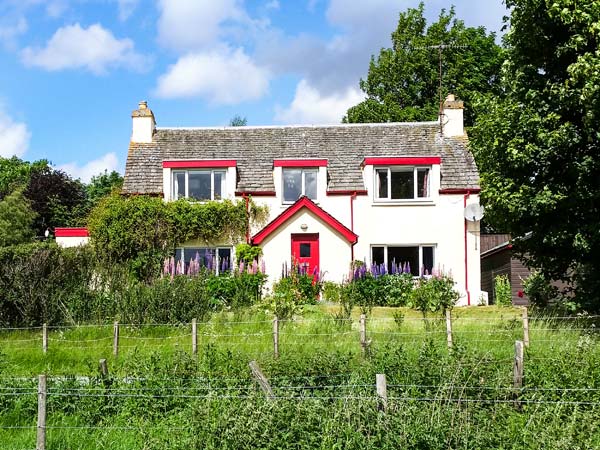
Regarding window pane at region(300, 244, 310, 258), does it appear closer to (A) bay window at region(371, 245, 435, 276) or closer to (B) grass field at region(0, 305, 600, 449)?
(A) bay window at region(371, 245, 435, 276)

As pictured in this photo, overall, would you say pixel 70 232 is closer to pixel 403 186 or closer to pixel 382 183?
pixel 382 183

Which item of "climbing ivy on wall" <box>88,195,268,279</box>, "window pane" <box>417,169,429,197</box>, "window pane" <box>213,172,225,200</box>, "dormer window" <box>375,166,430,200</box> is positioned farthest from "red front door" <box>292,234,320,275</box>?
"window pane" <box>417,169,429,197</box>

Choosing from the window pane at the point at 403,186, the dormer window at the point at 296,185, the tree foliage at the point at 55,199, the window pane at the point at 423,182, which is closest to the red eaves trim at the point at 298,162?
the dormer window at the point at 296,185

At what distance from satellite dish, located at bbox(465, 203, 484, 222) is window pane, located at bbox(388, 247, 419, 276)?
2.41 meters

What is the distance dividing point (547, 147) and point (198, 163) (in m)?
13.8

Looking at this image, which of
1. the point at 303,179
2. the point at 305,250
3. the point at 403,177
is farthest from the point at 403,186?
the point at 305,250

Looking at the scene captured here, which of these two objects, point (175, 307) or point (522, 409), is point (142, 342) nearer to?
point (175, 307)

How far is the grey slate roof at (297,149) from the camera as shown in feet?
85.9

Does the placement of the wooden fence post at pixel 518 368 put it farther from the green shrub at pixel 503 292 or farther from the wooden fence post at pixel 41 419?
the green shrub at pixel 503 292

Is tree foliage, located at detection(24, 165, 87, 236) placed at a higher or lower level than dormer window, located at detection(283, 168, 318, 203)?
higher

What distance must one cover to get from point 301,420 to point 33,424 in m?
4.30

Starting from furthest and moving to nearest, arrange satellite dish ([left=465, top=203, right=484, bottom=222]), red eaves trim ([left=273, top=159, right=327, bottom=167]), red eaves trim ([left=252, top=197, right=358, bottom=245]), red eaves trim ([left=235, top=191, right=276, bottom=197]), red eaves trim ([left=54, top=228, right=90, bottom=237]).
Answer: red eaves trim ([left=54, top=228, right=90, bottom=237]) < red eaves trim ([left=235, top=191, right=276, bottom=197]) < red eaves trim ([left=273, top=159, right=327, bottom=167]) < satellite dish ([left=465, top=203, right=484, bottom=222]) < red eaves trim ([left=252, top=197, right=358, bottom=245])

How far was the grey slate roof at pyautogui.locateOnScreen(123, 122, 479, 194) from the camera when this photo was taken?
26188 mm

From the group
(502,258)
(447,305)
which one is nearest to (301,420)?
(447,305)
